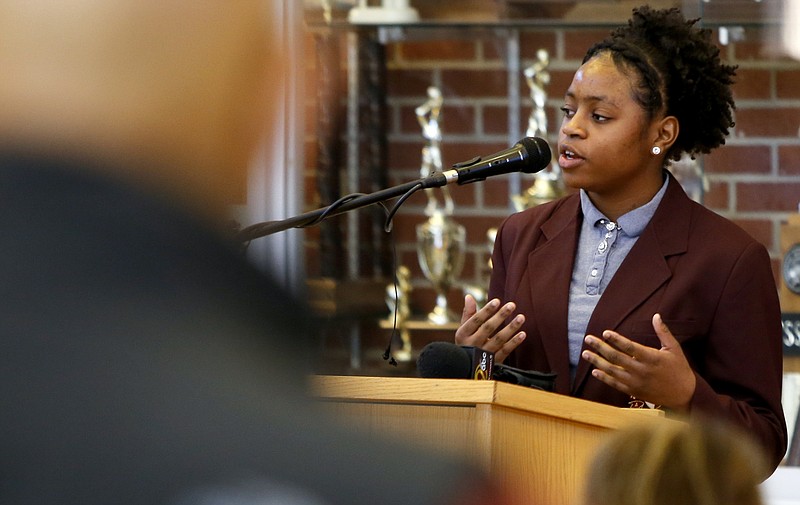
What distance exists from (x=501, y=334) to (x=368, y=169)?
2002 millimetres

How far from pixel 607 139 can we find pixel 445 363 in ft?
2.42

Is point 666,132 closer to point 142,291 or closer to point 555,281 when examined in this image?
point 555,281

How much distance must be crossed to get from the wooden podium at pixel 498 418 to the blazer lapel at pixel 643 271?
1.82 feet

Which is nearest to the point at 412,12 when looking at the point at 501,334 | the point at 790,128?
the point at 790,128

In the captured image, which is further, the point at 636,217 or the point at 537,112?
the point at 537,112

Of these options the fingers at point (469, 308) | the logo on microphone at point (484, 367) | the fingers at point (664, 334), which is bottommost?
the logo on microphone at point (484, 367)

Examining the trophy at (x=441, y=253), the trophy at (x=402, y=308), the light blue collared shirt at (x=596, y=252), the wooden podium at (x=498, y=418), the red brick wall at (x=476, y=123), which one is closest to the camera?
the wooden podium at (x=498, y=418)

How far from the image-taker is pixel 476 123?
418cm

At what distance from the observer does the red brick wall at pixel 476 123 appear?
3852 mm

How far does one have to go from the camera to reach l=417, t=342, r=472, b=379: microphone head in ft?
6.62

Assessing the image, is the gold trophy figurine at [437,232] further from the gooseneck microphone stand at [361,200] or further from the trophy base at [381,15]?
the gooseneck microphone stand at [361,200]

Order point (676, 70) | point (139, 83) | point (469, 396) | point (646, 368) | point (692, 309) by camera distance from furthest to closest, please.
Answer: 1. point (676, 70)
2. point (692, 309)
3. point (646, 368)
4. point (469, 396)
5. point (139, 83)

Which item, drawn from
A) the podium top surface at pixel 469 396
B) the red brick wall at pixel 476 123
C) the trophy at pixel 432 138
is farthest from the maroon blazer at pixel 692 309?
the trophy at pixel 432 138

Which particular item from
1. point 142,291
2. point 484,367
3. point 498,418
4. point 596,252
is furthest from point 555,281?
point 142,291
